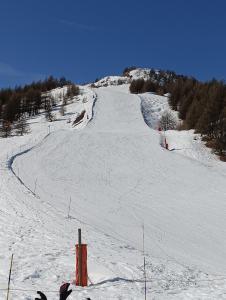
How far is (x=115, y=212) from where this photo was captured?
65.4 feet

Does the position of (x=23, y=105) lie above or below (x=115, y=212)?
above

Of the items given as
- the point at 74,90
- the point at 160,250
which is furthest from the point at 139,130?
the point at 74,90

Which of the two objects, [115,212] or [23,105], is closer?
[115,212]

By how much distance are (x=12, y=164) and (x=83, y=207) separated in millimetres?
8788

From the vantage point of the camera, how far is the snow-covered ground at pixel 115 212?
32.3ft

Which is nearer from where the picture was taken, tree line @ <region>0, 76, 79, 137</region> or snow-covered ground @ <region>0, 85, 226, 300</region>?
snow-covered ground @ <region>0, 85, 226, 300</region>

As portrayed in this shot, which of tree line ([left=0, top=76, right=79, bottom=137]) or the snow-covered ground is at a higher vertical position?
tree line ([left=0, top=76, right=79, bottom=137])

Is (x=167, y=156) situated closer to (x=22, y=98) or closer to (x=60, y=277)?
(x=60, y=277)

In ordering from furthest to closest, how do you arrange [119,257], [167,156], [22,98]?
[22,98] → [167,156] → [119,257]

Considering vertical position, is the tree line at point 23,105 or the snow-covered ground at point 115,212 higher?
the tree line at point 23,105

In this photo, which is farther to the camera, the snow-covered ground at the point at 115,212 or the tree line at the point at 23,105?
the tree line at the point at 23,105

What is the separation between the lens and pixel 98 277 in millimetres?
9664

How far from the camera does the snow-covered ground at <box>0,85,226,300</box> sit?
984 cm

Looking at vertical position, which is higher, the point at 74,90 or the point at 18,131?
the point at 74,90
